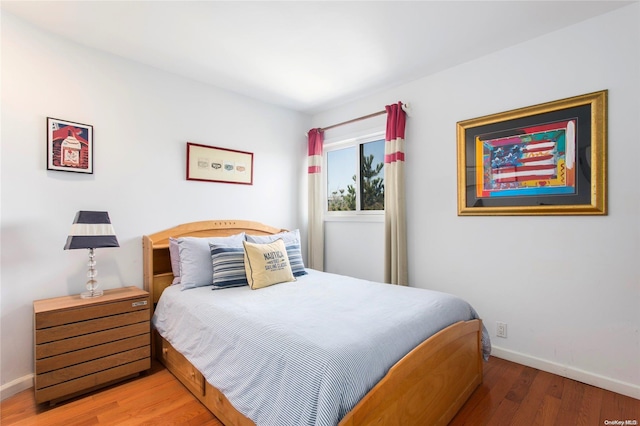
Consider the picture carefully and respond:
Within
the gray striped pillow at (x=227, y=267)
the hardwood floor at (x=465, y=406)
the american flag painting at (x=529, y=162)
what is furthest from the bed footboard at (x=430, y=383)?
the gray striped pillow at (x=227, y=267)

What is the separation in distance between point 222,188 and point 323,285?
1572 mm

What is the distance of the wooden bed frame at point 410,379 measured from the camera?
130cm

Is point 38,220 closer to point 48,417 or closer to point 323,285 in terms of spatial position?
point 48,417

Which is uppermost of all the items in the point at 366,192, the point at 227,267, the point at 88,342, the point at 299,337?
the point at 366,192

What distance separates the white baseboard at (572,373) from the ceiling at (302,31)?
8.14 ft

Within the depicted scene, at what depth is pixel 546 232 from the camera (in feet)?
7.63

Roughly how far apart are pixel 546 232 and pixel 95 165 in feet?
11.7

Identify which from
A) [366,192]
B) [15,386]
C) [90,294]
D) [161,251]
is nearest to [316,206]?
[366,192]

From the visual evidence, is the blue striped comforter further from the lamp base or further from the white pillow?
the lamp base

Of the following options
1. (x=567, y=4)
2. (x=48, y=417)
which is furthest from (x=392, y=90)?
(x=48, y=417)

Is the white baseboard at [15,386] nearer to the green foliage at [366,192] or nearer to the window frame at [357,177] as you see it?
the window frame at [357,177]

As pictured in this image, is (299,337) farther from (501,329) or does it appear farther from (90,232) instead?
(501,329)

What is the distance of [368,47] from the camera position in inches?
96.1

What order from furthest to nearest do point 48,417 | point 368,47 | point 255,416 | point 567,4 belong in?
point 368,47 < point 567,4 < point 48,417 < point 255,416
